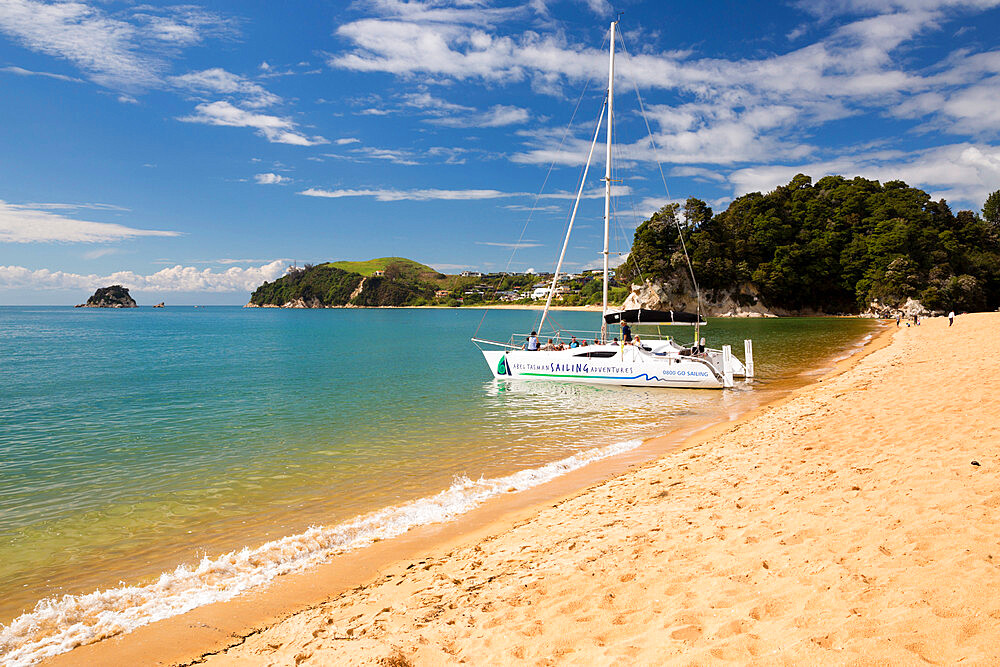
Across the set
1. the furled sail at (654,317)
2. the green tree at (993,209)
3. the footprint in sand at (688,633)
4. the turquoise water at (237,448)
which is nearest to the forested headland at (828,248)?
the green tree at (993,209)

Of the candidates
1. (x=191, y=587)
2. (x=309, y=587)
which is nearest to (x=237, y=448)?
(x=191, y=587)

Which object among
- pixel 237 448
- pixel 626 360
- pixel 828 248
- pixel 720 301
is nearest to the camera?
pixel 237 448

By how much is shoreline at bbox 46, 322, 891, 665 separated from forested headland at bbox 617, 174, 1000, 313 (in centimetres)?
7652

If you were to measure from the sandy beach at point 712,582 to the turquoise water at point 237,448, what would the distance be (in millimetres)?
2854

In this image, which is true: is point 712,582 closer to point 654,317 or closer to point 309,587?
point 309,587

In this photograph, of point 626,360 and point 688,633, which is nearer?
point 688,633

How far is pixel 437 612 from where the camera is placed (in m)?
4.84

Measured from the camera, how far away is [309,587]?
6301 mm

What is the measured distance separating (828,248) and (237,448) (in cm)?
10515

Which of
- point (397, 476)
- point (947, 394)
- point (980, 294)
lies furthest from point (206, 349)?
point (980, 294)

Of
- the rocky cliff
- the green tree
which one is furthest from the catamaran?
the green tree

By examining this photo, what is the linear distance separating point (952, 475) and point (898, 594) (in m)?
3.66

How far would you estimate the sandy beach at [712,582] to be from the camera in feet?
11.7

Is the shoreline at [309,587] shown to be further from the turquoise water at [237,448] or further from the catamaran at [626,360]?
the catamaran at [626,360]
